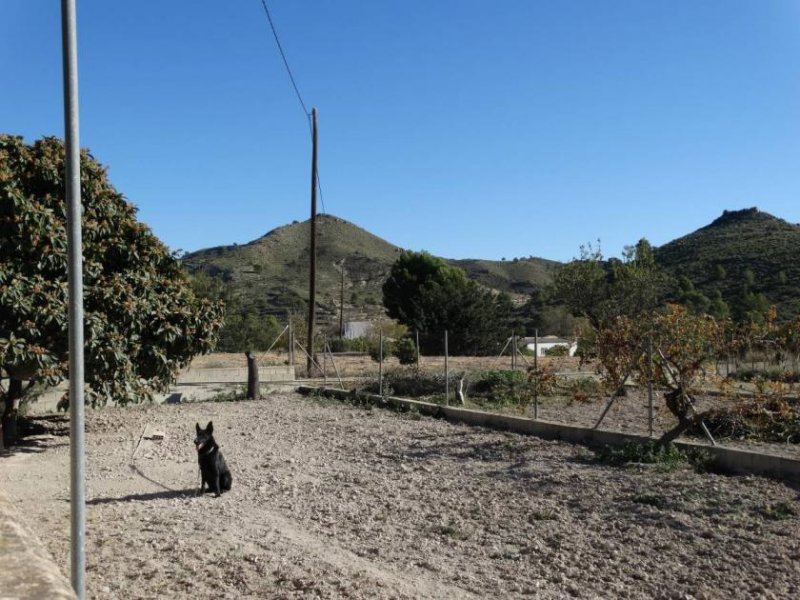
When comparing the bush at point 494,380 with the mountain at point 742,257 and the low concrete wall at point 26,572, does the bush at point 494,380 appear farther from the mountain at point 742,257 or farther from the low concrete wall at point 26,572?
the mountain at point 742,257

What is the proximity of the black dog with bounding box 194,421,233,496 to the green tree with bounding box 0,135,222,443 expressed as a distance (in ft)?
9.45

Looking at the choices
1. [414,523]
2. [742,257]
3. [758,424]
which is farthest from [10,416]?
[742,257]

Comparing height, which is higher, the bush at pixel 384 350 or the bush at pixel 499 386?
the bush at pixel 384 350

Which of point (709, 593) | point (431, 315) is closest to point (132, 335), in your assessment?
point (709, 593)

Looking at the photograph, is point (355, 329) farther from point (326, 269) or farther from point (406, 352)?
point (326, 269)

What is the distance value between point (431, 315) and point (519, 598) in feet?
112

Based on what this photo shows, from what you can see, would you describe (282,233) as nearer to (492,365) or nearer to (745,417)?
(492,365)

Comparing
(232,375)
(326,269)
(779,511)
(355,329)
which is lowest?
(779,511)

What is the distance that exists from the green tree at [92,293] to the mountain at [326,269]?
4802cm

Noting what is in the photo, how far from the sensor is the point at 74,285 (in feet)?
12.1

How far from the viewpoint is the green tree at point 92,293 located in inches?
388

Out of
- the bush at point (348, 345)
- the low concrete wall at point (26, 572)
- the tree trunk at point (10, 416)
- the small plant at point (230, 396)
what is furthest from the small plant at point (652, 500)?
the bush at point (348, 345)

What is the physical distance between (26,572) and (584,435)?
1001 centimetres

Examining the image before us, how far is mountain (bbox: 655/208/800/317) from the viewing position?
154 ft
